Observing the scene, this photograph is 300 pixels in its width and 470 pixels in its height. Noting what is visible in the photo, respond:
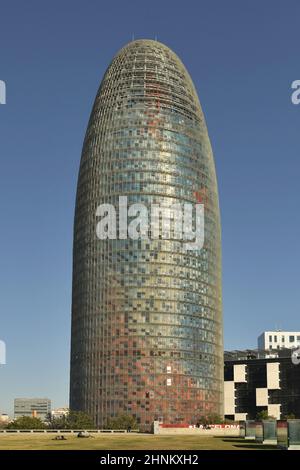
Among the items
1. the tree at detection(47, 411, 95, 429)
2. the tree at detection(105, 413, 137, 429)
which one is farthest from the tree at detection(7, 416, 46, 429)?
the tree at detection(105, 413, 137, 429)

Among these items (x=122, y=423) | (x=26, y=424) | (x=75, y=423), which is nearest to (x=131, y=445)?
(x=26, y=424)

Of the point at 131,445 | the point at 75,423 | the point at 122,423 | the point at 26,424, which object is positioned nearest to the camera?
the point at 131,445

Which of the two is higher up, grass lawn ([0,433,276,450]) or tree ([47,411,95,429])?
grass lawn ([0,433,276,450])

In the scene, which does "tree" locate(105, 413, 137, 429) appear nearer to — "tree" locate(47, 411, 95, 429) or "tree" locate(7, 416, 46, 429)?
"tree" locate(47, 411, 95, 429)

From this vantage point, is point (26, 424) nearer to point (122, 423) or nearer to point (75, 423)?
point (75, 423)

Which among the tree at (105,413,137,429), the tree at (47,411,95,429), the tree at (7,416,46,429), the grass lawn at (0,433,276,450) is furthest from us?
the tree at (105,413,137,429)

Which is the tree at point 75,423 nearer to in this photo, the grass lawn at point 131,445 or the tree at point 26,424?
the tree at point 26,424

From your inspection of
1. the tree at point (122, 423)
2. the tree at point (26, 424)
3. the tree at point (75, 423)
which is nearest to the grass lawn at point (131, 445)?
the tree at point (26, 424)
